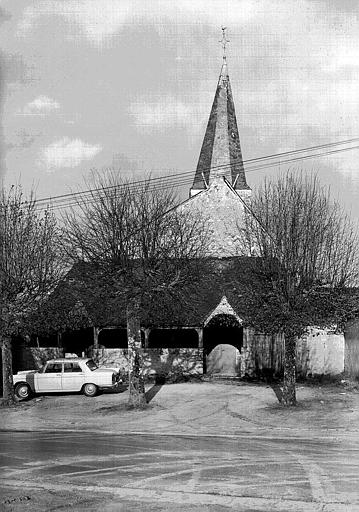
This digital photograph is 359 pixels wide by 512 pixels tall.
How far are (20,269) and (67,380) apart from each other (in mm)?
4648

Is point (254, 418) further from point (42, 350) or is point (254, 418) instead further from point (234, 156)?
point (234, 156)

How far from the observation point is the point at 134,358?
22734 mm

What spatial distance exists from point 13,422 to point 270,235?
33.5 ft

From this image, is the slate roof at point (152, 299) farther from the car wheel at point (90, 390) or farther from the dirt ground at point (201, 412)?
the dirt ground at point (201, 412)

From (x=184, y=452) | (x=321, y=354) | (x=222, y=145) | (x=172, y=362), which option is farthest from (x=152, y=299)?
(x=222, y=145)

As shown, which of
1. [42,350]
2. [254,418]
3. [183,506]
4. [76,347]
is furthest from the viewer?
[76,347]

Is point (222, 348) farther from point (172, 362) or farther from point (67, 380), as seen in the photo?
point (67, 380)

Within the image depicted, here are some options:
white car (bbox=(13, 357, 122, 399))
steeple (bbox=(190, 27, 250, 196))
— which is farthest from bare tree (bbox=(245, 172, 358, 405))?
steeple (bbox=(190, 27, 250, 196))

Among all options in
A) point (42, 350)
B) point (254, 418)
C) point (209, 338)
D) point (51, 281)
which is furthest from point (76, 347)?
point (254, 418)

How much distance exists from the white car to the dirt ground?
38 cm

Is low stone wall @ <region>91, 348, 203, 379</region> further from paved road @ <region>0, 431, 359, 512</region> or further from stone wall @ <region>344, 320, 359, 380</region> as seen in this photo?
paved road @ <region>0, 431, 359, 512</region>

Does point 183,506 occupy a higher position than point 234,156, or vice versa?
point 234,156

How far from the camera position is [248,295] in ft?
Answer: 73.9

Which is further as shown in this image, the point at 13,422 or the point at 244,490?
the point at 13,422
